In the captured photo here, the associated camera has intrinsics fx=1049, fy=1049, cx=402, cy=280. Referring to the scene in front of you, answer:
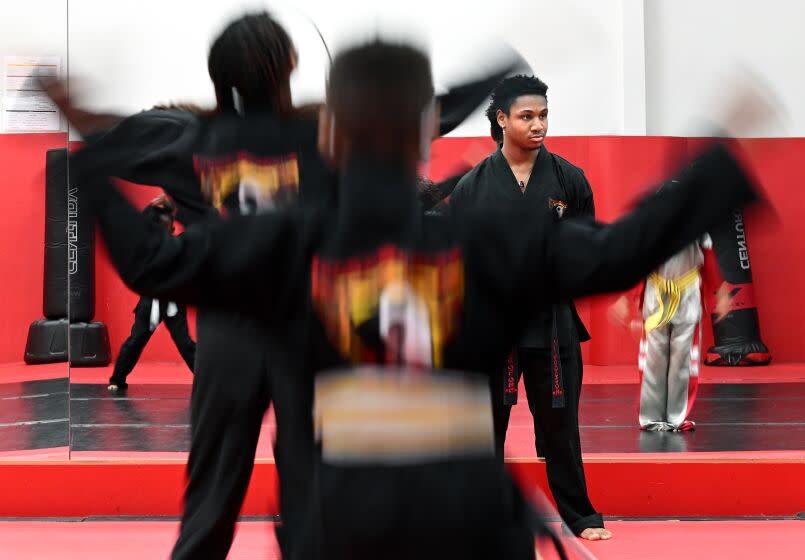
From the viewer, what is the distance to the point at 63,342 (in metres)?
4.86

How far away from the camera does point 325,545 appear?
4.57 ft

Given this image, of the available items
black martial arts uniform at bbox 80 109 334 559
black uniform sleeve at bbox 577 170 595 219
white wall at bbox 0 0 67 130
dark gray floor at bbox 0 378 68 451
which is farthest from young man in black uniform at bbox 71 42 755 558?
dark gray floor at bbox 0 378 68 451

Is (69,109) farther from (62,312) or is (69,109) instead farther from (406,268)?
(62,312)

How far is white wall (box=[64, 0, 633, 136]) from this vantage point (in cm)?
163

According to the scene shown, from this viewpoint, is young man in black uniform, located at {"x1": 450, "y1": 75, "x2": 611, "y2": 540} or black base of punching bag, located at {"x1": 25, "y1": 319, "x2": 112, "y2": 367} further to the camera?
black base of punching bag, located at {"x1": 25, "y1": 319, "x2": 112, "y2": 367}

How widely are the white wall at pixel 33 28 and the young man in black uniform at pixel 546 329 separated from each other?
187 cm

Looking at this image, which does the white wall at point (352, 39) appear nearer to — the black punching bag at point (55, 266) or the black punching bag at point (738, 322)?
the black punching bag at point (55, 266)

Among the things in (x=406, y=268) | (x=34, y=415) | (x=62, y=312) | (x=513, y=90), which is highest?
(x=513, y=90)

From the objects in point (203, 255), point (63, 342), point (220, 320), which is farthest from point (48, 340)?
point (203, 255)

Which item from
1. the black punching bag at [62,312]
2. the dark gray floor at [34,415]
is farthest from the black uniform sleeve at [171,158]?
the dark gray floor at [34,415]

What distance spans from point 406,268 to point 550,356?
8.25 ft

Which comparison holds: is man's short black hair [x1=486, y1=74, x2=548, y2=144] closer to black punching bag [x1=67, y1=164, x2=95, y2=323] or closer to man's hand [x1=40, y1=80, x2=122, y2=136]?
black punching bag [x1=67, y1=164, x2=95, y2=323]

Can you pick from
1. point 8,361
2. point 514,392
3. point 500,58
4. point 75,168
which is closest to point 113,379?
point 8,361

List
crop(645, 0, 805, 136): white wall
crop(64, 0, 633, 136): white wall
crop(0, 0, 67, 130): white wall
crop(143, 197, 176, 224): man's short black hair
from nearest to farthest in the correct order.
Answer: crop(64, 0, 633, 136): white wall
crop(143, 197, 176, 224): man's short black hair
crop(0, 0, 67, 130): white wall
crop(645, 0, 805, 136): white wall
